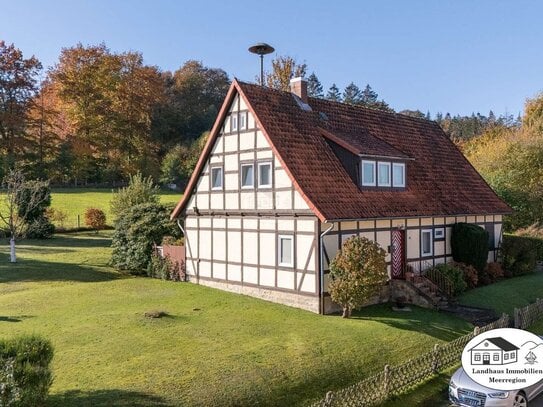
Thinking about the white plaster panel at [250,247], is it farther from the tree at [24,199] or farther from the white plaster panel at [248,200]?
the tree at [24,199]

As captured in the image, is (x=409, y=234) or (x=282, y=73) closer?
(x=409, y=234)

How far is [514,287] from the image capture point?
23.0 m

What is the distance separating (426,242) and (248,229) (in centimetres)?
844

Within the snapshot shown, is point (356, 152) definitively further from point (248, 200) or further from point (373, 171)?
point (248, 200)

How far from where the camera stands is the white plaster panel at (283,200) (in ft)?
62.1

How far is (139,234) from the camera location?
27.2 metres

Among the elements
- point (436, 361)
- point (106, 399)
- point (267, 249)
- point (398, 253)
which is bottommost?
point (436, 361)

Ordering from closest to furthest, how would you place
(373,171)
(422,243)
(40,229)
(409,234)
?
(373,171) → (409,234) → (422,243) → (40,229)

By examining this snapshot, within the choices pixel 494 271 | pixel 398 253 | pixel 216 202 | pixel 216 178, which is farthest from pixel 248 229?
pixel 494 271

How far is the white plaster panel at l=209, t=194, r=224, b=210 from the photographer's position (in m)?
22.4

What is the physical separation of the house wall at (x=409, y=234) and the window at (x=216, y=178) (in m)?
6.70

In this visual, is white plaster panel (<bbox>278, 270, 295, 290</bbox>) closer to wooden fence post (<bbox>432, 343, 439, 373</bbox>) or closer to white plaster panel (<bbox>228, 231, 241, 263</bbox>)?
white plaster panel (<bbox>228, 231, 241, 263</bbox>)

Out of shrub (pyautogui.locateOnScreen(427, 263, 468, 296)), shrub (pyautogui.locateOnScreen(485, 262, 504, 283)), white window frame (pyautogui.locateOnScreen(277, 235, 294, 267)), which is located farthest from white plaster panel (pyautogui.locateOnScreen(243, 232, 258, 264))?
shrub (pyautogui.locateOnScreen(485, 262, 504, 283))

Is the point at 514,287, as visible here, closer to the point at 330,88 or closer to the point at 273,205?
the point at 273,205
